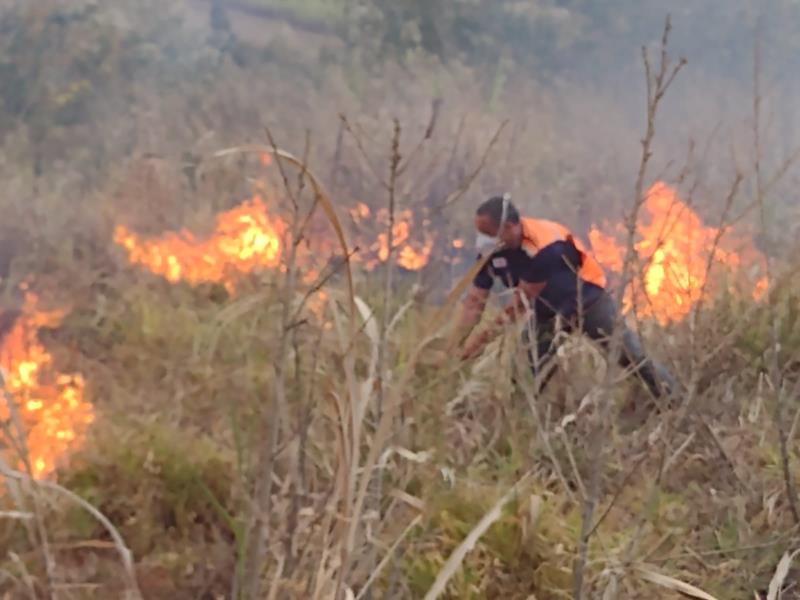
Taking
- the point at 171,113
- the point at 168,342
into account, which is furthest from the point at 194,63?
the point at 168,342

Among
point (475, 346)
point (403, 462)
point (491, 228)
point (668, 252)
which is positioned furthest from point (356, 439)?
point (668, 252)

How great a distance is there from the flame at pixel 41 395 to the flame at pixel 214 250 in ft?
1.25

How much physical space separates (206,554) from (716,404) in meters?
1.08

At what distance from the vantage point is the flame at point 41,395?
5.21ft

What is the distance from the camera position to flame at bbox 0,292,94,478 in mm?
1587

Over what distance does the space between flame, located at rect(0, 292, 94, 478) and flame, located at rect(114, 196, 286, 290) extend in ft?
1.25

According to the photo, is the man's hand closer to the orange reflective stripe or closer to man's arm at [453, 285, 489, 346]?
man's arm at [453, 285, 489, 346]

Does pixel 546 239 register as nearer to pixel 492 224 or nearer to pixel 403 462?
pixel 492 224

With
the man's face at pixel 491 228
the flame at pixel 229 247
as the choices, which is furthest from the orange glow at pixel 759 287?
the flame at pixel 229 247

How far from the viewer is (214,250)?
2.52 meters

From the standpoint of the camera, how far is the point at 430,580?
1279mm

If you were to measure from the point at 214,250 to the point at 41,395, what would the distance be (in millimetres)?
825

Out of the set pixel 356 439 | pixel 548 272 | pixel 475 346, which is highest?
pixel 356 439

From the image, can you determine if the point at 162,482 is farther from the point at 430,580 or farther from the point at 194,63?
the point at 194,63
